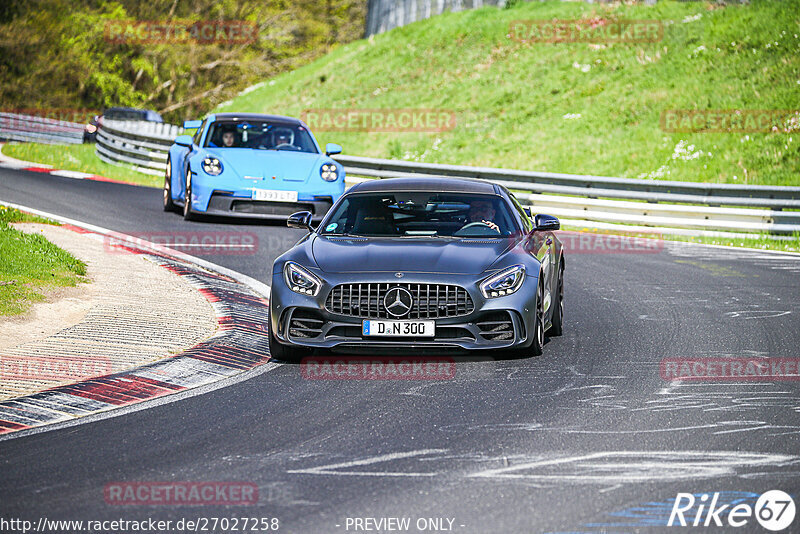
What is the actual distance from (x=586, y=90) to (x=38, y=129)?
18.8 m

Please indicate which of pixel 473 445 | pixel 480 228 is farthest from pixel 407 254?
pixel 473 445

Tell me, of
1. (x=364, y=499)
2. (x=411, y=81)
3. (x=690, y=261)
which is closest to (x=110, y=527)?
(x=364, y=499)

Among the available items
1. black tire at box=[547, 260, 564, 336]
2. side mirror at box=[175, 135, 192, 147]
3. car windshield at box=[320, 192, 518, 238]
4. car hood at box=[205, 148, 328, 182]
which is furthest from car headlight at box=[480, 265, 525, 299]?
side mirror at box=[175, 135, 192, 147]

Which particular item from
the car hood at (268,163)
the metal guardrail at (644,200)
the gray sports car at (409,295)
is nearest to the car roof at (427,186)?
the gray sports car at (409,295)

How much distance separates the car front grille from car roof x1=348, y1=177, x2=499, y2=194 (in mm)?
1708

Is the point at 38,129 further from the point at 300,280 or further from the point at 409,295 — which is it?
the point at 409,295

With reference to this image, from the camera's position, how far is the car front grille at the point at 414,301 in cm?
836

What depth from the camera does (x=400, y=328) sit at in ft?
27.2

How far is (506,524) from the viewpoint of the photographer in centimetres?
498

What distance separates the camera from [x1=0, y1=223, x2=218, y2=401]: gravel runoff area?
316 inches

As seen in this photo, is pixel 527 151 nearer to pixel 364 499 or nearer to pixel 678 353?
pixel 678 353

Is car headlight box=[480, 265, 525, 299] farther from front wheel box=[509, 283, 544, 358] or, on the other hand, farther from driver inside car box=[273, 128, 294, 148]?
driver inside car box=[273, 128, 294, 148]

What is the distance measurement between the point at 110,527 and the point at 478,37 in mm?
39386

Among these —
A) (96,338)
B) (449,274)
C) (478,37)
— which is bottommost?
(96,338)
